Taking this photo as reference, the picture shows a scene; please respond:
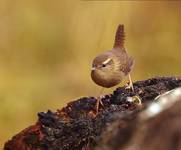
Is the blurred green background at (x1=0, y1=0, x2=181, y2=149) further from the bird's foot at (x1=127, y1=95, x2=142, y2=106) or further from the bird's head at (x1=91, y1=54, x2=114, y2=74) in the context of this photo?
the bird's foot at (x1=127, y1=95, x2=142, y2=106)

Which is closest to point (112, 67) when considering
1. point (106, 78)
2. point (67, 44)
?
point (106, 78)

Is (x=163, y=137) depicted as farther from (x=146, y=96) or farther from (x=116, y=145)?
(x=146, y=96)

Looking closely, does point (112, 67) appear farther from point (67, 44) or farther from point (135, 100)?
point (67, 44)

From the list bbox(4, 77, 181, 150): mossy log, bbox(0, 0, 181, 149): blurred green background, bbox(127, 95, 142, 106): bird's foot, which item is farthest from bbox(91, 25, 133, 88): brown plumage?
bbox(0, 0, 181, 149): blurred green background

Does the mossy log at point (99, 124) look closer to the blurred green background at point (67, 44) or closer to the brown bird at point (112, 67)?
the brown bird at point (112, 67)

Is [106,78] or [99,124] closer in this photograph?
[99,124]

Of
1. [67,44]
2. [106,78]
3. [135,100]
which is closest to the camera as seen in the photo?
[135,100]

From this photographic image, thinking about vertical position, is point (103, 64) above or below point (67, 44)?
below

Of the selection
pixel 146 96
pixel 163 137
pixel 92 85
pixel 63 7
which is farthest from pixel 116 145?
pixel 63 7
